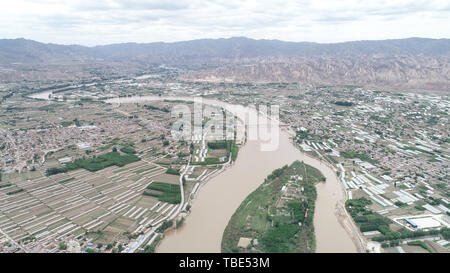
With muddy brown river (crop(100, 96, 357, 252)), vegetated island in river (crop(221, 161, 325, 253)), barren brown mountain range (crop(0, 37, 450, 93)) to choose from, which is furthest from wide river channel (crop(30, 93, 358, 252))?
barren brown mountain range (crop(0, 37, 450, 93))

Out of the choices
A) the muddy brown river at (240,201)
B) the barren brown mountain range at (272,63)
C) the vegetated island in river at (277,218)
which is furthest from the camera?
the barren brown mountain range at (272,63)

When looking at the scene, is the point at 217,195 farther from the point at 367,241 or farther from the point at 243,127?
the point at 243,127

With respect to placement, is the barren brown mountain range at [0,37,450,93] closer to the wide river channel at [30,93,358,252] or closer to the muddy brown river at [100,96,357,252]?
the wide river channel at [30,93,358,252]

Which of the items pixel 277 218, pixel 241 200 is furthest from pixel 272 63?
pixel 277 218

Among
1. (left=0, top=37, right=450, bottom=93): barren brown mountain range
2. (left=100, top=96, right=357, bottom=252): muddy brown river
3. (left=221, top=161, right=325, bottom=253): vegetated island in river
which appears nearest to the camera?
(left=221, top=161, right=325, bottom=253): vegetated island in river

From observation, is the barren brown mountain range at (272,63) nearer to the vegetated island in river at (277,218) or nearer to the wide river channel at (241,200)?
the wide river channel at (241,200)

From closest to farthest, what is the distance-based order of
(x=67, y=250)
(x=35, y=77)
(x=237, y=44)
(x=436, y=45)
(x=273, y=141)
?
1. (x=67, y=250)
2. (x=273, y=141)
3. (x=35, y=77)
4. (x=436, y=45)
5. (x=237, y=44)

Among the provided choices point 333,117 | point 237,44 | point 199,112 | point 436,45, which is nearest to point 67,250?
point 199,112

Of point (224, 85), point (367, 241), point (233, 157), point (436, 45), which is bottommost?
Answer: point (367, 241)

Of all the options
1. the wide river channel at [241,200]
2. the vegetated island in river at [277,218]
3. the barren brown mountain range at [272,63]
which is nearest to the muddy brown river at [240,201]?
the wide river channel at [241,200]
